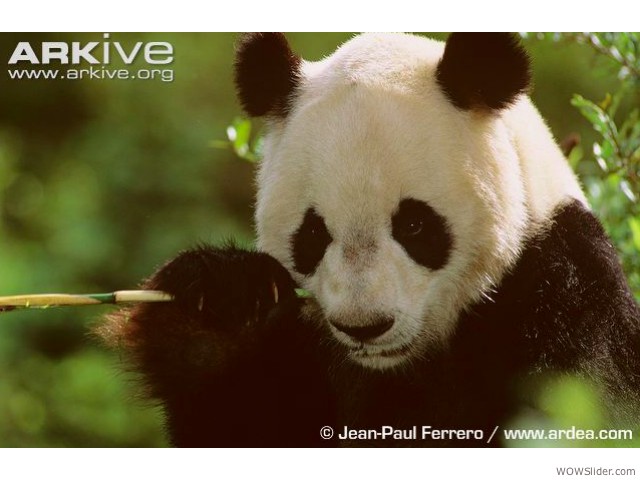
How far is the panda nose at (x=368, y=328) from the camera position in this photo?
314 cm

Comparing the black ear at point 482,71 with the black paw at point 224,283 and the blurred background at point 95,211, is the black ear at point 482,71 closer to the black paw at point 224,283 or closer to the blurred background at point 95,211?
the black paw at point 224,283

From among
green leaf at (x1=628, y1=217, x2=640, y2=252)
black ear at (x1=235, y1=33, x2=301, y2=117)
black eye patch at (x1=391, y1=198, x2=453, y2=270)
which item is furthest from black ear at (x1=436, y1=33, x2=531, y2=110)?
green leaf at (x1=628, y1=217, x2=640, y2=252)

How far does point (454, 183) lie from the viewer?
3.36 metres

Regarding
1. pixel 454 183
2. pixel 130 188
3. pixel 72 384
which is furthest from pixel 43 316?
pixel 454 183

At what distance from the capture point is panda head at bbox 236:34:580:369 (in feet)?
10.6

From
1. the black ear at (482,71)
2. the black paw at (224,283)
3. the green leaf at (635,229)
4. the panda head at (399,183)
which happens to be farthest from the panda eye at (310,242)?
the green leaf at (635,229)

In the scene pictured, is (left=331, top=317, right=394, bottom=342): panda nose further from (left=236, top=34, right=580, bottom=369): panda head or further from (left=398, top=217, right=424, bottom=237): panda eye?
(left=398, top=217, right=424, bottom=237): panda eye

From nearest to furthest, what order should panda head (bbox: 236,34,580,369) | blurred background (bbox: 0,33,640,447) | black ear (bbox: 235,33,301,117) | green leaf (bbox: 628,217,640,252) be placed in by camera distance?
panda head (bbox: 236,34,580,369) < black ear (bbox: 235,33,301,117) < green leaf (bbox: 628,217,640,252) < blurred background (bbox: 0,33,640,447)

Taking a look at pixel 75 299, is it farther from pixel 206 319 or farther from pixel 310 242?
pixel 310 242

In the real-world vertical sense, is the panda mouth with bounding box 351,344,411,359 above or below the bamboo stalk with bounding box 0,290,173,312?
below

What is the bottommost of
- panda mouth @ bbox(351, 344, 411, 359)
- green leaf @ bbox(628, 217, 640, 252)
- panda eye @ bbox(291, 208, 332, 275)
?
panda mouth @ bbox(351, 344, 411, 359)
